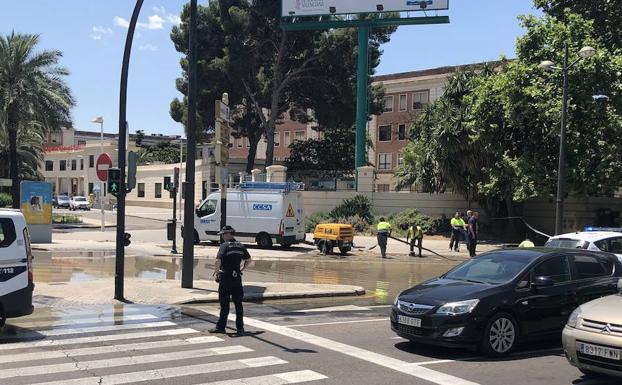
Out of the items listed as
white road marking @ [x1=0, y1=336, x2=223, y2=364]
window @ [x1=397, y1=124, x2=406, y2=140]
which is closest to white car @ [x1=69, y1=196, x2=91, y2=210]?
window @ [x1=397, y1=124, x2=406, y2=140]

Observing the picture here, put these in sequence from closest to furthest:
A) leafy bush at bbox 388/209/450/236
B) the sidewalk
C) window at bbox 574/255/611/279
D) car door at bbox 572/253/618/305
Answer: car door at bbox 572/253/618/305, window at bbox 574/255/611/279, the sidewalk, leafy bush at bbox 388/209/450/236

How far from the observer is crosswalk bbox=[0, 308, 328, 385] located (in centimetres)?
696

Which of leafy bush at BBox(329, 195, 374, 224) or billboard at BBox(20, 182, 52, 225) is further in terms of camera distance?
leafy bush at BBox(329, 195, 374, 224)

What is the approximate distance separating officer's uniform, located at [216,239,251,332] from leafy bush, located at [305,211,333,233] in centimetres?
2552

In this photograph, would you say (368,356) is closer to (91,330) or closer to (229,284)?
(229,284)

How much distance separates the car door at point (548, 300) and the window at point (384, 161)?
62.8 meters

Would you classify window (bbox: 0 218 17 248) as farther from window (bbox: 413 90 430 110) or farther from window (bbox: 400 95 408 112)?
window (bbox: 400 95 408 112)

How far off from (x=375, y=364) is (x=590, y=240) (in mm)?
7537

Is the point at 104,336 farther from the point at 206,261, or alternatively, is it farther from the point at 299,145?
the point at 299,145

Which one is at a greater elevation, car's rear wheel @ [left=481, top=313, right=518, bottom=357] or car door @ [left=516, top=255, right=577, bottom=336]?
car door @ [left=516, top=255, right=577, bottom=336]

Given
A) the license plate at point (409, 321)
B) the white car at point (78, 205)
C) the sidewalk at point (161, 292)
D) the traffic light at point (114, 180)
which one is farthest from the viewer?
the white car at point (78, 205)

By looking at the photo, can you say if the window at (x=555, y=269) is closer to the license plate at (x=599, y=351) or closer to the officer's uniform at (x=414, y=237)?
the license plate at (x=599, y=351)

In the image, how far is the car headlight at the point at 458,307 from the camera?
8.08 m

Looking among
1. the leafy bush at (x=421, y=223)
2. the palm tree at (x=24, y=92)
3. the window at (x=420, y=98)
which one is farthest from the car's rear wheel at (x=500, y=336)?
the window at (x=420, y=98)
